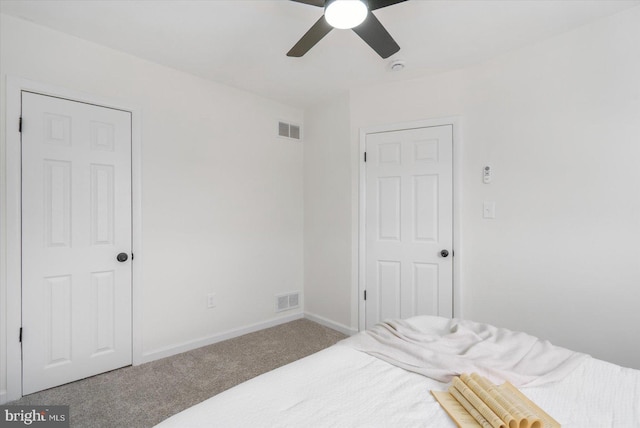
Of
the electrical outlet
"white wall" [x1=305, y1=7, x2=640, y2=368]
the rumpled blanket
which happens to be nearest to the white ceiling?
"white wall" [x1=305, y1=7, x2=640, y2=368]

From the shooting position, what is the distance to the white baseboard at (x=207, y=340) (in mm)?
2592

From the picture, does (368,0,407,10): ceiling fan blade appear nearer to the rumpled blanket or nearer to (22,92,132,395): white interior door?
the rumpled blanket

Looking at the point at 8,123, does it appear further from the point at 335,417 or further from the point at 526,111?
the point at 526,111

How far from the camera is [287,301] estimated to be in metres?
3.57

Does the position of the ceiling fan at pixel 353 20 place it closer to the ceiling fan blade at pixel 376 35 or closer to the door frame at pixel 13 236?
the ceiling fan blade at pixel 376 35

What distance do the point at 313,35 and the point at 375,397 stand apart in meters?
1.74

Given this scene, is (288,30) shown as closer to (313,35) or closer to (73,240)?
(313,35)

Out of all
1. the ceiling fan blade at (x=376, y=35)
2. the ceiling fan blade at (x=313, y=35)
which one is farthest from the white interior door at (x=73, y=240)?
the ceiling fan blade at (x=376, y=35)

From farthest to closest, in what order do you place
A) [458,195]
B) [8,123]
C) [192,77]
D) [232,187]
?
[232,187] → [192,77] → [458,195] → [8,123]

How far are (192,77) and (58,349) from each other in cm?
239

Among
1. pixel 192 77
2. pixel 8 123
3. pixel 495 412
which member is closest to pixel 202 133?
pixel 192 77

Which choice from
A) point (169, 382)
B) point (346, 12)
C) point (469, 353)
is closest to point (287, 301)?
point (169, 382)

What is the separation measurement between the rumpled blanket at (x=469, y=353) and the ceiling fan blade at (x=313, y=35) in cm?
158

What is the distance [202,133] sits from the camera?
2906 millimetres
